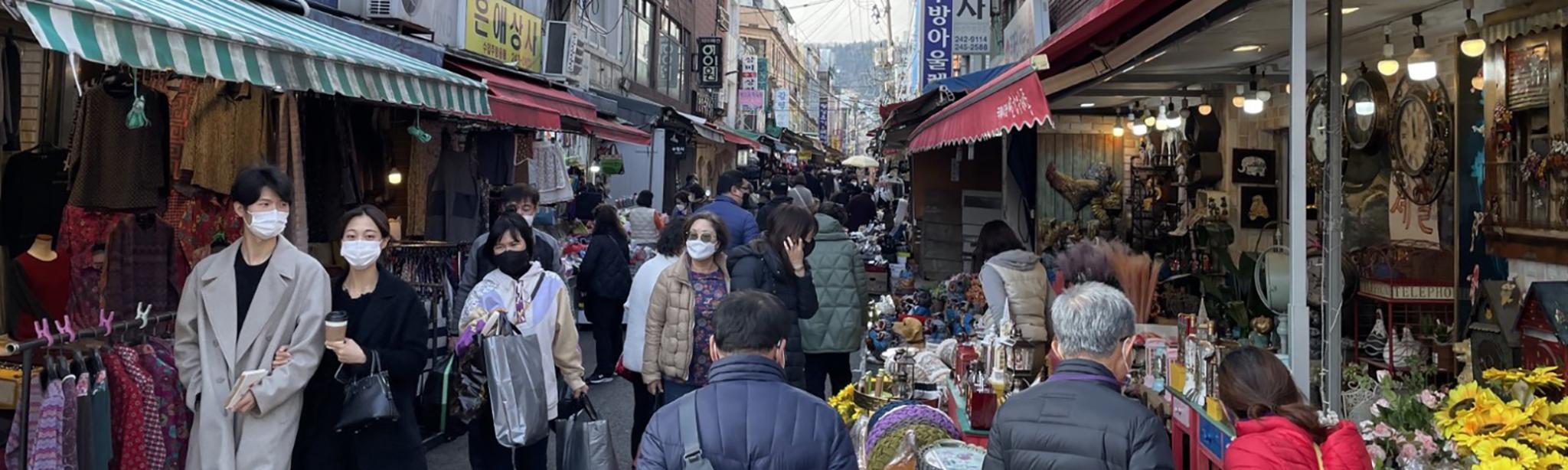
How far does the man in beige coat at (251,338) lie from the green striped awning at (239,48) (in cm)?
51

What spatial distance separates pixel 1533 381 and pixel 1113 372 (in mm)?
1913

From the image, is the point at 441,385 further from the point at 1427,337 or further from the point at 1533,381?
the point at 1427,337

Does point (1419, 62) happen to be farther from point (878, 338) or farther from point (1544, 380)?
point (878, 338)

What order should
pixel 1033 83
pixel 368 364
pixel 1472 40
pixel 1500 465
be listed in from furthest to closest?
pixel 1472 40
pixel 1033 83
pixel 368 364
pixel 1500 465

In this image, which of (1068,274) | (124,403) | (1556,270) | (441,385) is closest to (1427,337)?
(1556,270)

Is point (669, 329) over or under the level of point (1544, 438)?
over

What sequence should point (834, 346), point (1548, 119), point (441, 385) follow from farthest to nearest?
point (834, 346) < point (1548, 119) < point (441, 385)

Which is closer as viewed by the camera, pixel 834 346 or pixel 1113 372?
pixel 1113 372

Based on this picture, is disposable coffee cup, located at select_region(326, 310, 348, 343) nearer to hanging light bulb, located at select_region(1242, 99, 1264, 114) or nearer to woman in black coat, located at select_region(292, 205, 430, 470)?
woman in black coat, located at select_region(292, 205, 430, 470)

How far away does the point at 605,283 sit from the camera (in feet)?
32.2

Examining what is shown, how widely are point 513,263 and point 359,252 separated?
978mm

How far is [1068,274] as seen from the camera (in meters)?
7.04

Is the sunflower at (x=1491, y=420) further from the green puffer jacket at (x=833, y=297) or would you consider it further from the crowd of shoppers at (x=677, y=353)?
the green puffer jacket at (x=833, y=297)

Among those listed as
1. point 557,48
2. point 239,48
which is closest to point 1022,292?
point 239,48
